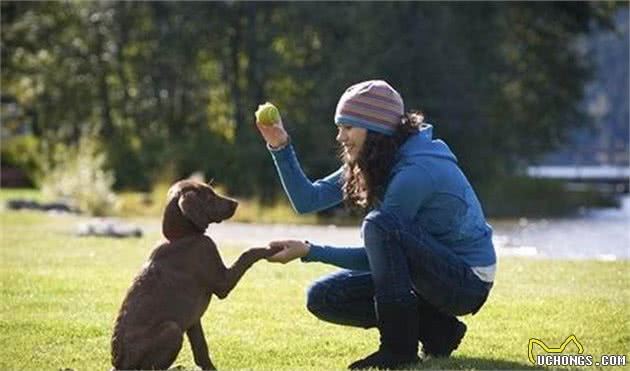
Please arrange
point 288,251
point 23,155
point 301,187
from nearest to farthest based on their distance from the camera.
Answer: point 288,251, point 301,187, point 23,155

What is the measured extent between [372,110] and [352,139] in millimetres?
173

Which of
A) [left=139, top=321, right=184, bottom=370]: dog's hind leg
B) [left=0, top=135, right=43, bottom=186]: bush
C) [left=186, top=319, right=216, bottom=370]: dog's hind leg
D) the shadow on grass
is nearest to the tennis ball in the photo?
[left=186, top=319, right=216, bottom=370]: dog's hind leg

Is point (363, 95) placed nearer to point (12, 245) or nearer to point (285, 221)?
point (12, 245)

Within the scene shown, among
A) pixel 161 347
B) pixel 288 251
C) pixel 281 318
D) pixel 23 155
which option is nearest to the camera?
pixel 161 347

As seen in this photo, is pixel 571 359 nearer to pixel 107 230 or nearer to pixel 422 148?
pixel 422 148

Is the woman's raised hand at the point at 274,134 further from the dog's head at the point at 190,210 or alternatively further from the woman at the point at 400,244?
the dog's head at the point at 190,210

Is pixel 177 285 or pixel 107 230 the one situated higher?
pixel 177 285

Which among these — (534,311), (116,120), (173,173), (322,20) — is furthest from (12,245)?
(116,120)

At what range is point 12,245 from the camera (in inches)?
489

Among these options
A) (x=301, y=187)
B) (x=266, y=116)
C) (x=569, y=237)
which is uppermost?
(x=266, y=116)

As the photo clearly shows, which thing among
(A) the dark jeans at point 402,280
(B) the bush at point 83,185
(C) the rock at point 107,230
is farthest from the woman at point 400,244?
(B) the bush at point 83,185

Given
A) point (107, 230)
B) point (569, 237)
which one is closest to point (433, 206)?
point (107, 230)

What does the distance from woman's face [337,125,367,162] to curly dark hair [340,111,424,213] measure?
2cm

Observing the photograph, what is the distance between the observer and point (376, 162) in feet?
18.5
